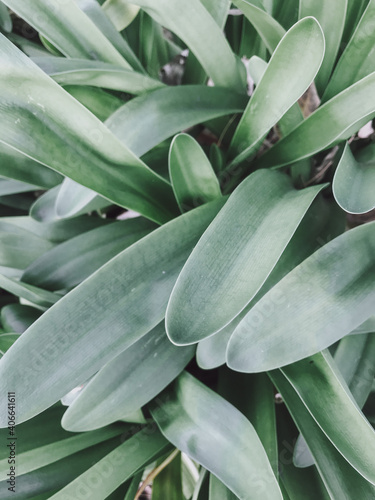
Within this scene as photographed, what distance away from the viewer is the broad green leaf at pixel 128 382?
417 mm

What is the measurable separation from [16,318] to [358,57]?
461 millimetres

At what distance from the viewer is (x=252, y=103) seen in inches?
17.8

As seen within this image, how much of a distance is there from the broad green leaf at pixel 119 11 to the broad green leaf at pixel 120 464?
20.0 inches

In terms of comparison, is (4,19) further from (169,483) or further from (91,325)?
(169,483)

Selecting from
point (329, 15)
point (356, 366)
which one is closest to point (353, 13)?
point (329, 15)

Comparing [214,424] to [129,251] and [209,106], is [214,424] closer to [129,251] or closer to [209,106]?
Result: [129,251]

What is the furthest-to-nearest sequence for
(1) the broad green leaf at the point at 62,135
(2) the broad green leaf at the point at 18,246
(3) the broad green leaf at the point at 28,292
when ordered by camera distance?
(2) the broad green leaf at the point at 18,246 → (3) the broad green leaf at the point at 28,292 → (1) the broad green leaf at the point at 62,135

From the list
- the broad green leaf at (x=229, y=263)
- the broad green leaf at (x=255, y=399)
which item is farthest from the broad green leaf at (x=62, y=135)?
the broad green leaf at (x=255, y=399)

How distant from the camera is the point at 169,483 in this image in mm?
557

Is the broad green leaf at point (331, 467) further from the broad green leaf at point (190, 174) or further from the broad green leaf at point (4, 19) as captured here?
the broad green leaf at point (4, 19)

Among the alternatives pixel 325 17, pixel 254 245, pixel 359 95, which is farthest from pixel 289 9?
pixel 254 245

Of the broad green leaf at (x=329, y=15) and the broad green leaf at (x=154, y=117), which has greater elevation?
the broad green leaf at (x=329, y=15)

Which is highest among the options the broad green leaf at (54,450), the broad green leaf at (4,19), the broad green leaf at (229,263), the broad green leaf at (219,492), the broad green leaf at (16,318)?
the broad green leaf at (4,19)

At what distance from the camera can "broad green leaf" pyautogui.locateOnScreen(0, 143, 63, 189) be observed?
1.61 feet
